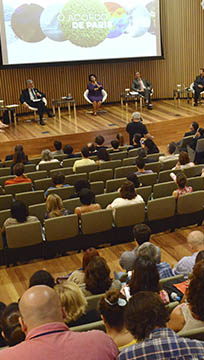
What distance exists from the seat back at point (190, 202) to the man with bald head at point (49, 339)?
3860mm

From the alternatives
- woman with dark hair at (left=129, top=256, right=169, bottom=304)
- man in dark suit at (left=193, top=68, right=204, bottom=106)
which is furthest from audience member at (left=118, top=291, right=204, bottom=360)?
man in dark suit at (left=193, top=68, right=204, bottom=106)

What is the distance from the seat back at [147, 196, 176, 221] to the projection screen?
7.51 metres

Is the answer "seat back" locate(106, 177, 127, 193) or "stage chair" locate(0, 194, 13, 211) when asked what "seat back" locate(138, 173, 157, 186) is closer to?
"seat back" locate(106, 177, 127, 193)

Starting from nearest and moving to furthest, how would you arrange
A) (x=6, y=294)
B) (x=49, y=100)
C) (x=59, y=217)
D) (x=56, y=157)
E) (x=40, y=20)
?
(x=6, y=294)
(x=59, y=217)
(x=56, y=157)
(x=40, y=20)
(x=49, y=100)

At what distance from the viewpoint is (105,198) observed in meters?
5.55

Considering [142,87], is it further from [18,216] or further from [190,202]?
[18,216]

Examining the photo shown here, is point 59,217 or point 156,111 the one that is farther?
point 156,111

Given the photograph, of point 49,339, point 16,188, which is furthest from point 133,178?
point 49,339

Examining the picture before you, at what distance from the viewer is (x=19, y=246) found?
4.98 metres

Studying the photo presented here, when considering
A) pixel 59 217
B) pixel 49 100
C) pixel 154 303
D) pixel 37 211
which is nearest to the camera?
pixel 154 303

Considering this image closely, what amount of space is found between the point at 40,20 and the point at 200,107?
15.7ft

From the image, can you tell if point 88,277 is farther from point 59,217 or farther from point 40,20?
point 40,20

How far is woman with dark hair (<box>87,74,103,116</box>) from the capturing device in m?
11.5

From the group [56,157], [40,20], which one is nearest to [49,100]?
[40,20]
